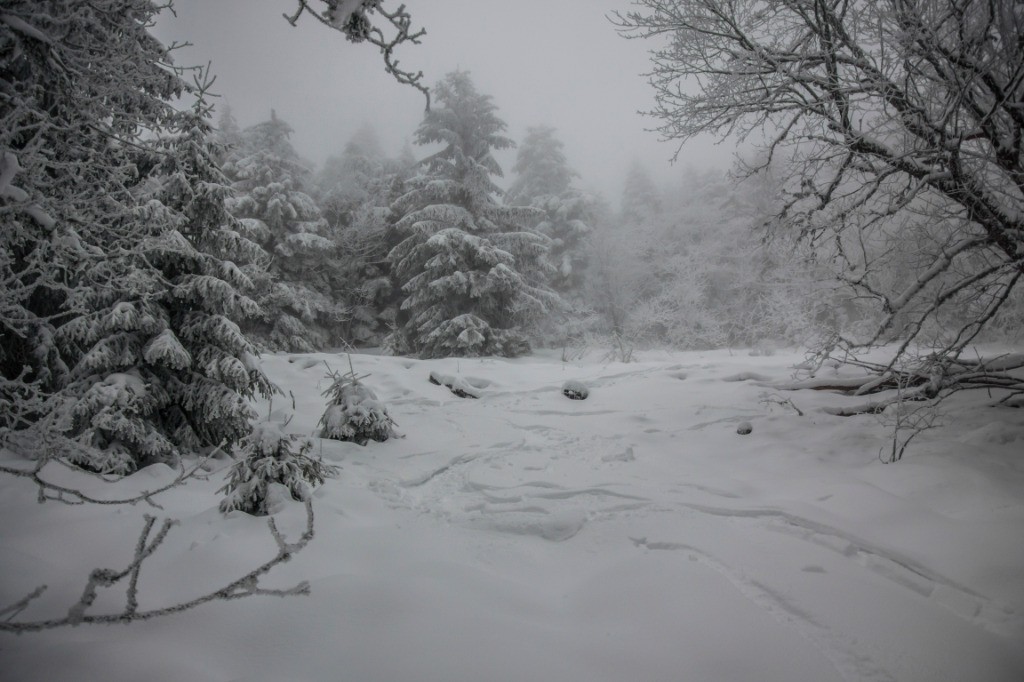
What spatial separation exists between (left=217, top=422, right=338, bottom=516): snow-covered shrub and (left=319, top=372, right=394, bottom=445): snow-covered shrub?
1794 mm

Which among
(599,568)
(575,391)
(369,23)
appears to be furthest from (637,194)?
(599,568)

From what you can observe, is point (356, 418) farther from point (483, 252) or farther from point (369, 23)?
point (483, 252)

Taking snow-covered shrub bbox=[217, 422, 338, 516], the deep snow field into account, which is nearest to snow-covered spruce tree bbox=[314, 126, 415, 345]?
the deep snow field

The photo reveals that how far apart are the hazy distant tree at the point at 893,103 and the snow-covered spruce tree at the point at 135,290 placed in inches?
180

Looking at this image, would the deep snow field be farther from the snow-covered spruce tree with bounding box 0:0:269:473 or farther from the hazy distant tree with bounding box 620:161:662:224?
the hazy distant tree with bounding box 620:161:662:224

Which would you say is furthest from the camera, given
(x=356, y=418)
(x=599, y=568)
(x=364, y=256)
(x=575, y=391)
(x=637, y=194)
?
(x=637, y=194)

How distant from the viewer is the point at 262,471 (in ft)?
10.2

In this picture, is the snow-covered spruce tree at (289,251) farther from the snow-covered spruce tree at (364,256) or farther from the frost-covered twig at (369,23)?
the frost-covered twig at (369,23)

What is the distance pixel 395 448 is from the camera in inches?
208

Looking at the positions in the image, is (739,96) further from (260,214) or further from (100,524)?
(260,214)

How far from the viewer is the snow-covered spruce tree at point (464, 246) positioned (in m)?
13.7

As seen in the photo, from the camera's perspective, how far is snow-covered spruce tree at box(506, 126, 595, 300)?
20.4m

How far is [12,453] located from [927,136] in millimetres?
7748

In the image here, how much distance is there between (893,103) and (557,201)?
17.8m
